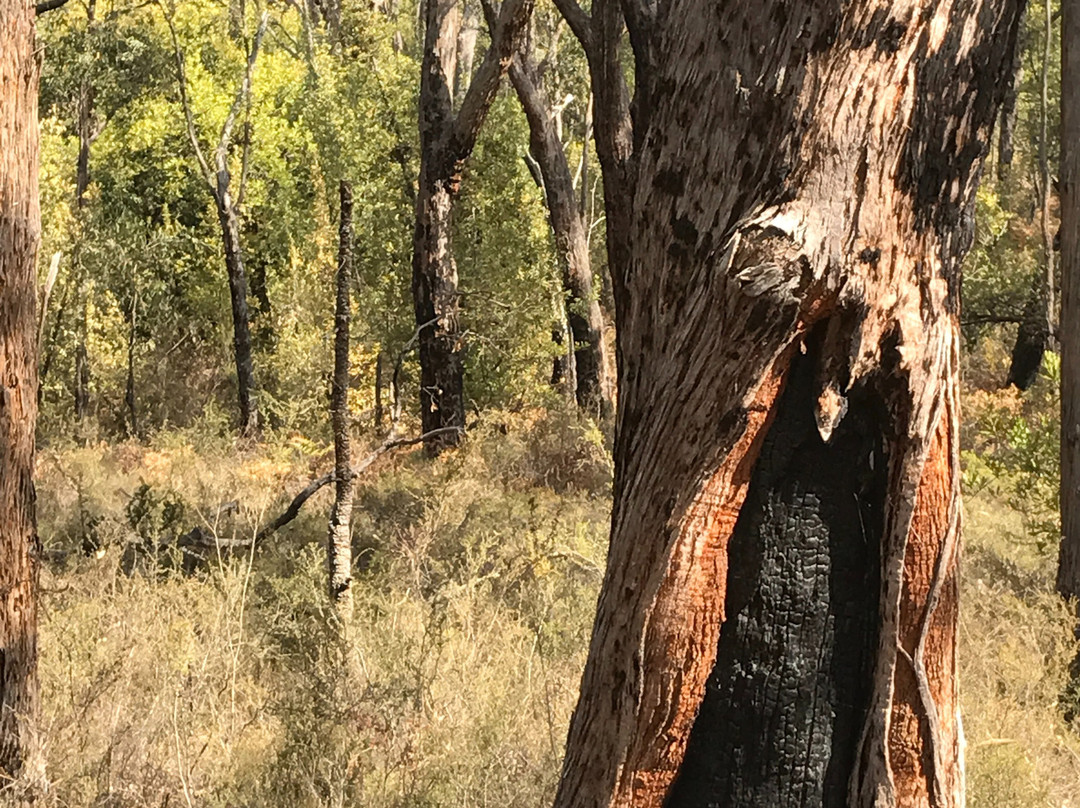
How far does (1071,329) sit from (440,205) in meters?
7.97

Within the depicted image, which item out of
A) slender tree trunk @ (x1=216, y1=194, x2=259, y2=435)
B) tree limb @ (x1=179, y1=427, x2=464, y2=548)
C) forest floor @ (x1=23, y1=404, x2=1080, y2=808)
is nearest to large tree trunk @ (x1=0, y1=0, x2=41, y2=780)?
forest floor @ (x1=23, y1=404, x2=1080, y2=808)

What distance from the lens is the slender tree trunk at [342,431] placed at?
4.96 meters

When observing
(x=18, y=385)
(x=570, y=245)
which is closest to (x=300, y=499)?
(x=18, y=385)

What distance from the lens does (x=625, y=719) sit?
8.02 feet

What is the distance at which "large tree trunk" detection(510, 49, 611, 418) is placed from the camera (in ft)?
39.5

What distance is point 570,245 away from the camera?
42.3 ft

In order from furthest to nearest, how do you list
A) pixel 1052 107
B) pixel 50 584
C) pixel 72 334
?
pixel 1052 107 < pixel 72 334 < pixel 50 584

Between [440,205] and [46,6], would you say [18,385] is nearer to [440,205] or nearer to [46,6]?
[46,6]

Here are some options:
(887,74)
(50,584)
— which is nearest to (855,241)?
(887,74)

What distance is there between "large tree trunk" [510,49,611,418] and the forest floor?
5207 mm

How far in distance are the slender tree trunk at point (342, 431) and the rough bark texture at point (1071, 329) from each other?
332 cm

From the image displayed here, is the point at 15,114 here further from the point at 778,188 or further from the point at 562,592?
the point at 562,592

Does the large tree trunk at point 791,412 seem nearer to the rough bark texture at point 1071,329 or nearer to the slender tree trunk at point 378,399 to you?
the rough bark texture at point 1071,329

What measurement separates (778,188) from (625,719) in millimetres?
1151
